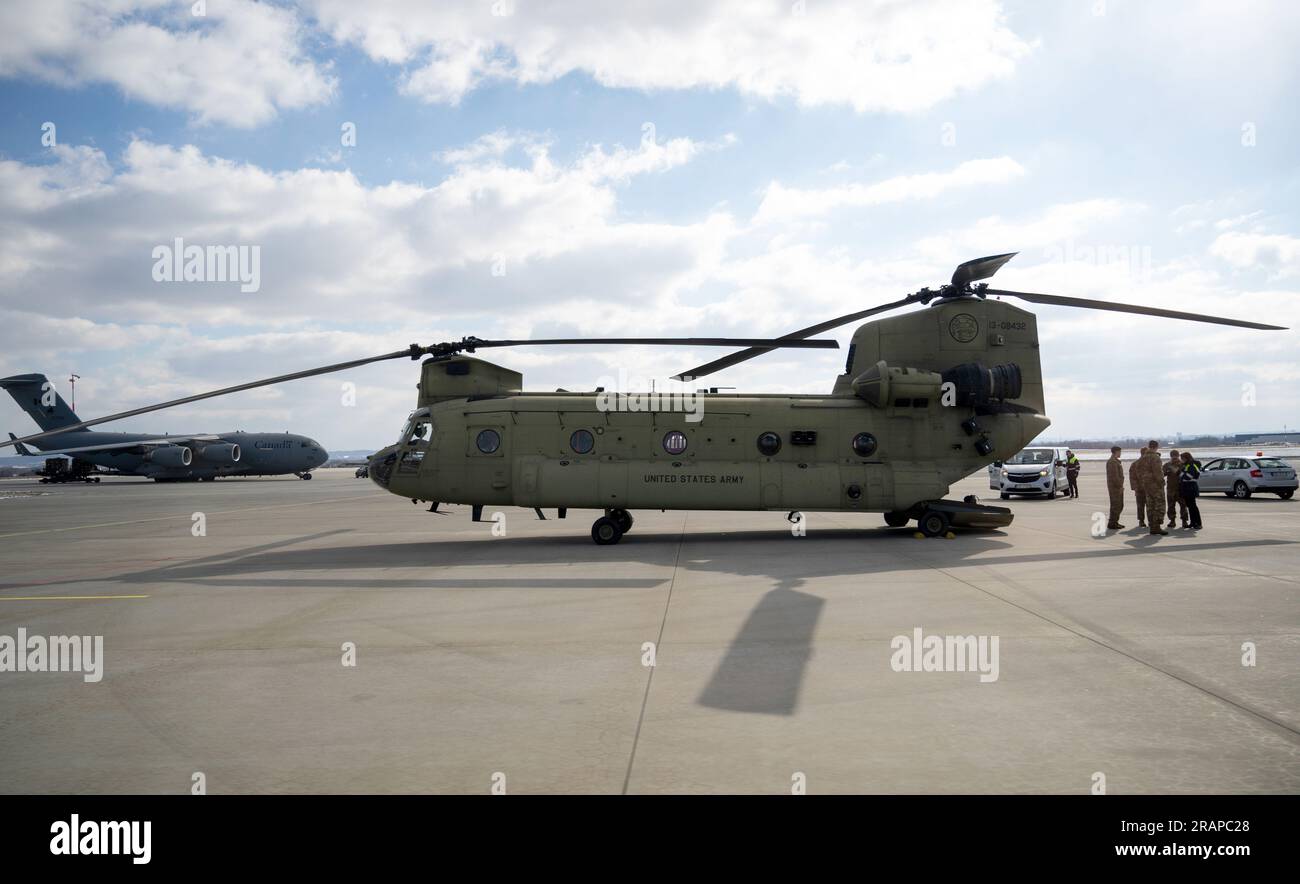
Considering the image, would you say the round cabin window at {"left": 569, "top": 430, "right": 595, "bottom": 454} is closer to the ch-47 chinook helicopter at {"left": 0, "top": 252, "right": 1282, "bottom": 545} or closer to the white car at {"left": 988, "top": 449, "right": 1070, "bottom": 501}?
the ch-47 chinook helicopter at {"left": 0, "top": 252, "right": 1282, "bottom": 545}

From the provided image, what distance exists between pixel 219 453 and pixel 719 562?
49044 mm

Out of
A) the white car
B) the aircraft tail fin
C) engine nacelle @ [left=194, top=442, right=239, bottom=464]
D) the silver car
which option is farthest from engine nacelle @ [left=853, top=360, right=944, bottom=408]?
the aircraft tail fin

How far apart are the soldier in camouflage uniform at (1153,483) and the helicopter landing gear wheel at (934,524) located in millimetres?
4161

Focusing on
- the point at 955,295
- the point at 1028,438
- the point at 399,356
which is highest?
the point at 955,295

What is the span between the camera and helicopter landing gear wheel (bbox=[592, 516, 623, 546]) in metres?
14.5

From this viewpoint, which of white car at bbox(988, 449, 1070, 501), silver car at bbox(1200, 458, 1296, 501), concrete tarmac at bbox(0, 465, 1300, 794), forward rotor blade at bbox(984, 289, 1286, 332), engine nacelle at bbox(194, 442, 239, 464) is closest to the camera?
concrete tarmac at bbox(0, 465, 1300, 794)

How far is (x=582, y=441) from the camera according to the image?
1503cm

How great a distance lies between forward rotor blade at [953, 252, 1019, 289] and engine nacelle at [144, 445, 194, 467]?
167ft
